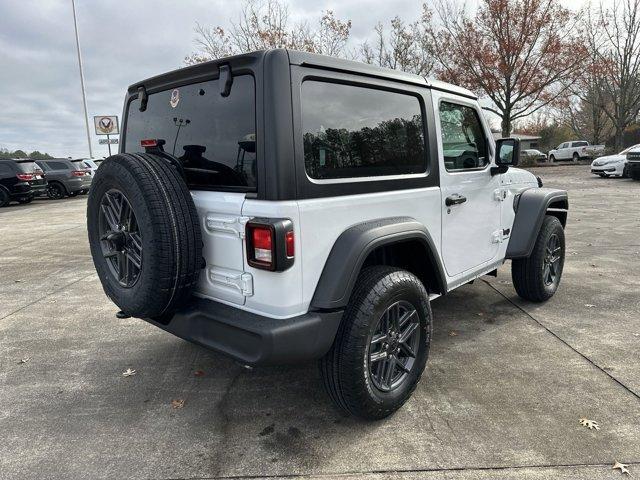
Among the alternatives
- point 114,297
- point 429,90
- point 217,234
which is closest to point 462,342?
point 429,90

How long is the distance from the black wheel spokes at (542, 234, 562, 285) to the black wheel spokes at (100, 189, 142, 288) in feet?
12.1

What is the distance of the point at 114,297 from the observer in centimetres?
273

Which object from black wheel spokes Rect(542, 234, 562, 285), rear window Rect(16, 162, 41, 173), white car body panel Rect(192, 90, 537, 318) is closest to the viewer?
white car body panel Rect(192, 90, 537, 318)

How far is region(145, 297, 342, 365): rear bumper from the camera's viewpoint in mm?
2229

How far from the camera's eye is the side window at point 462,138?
10.9ft

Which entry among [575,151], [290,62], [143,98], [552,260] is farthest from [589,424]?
[575,151]

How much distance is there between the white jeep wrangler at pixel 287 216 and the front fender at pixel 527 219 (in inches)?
54.2

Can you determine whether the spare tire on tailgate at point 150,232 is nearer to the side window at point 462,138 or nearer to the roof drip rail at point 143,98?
the roof drip rail at point 143,98

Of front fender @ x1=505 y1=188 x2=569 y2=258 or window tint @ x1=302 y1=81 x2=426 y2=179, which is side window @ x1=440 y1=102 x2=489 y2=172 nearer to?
window tint @ x1=302 y1=81 x2=426 y2=179

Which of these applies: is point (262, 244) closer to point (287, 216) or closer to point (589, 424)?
point (287, 216)

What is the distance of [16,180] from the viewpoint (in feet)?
55.5

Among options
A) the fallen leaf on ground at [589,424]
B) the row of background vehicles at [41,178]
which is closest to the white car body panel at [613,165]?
the fallen leaf on ground at [589,424]

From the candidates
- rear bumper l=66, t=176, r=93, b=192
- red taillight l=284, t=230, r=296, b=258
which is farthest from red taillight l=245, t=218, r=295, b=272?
rear bumper l=66, t=176, r=93, b=192

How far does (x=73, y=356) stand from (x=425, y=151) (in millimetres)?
3195
